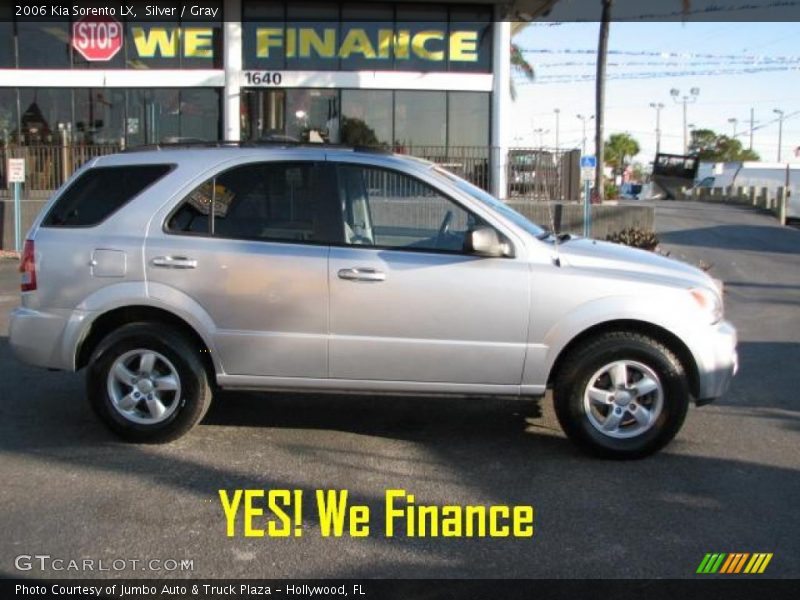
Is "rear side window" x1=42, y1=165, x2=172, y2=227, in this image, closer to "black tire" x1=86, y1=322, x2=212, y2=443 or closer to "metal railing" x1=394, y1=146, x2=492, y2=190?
"black tire" x1=86, y1=322, x2=212, y2=443

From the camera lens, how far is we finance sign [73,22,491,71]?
2247 cm

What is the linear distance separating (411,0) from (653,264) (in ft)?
60.7

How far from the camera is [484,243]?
5148 mm

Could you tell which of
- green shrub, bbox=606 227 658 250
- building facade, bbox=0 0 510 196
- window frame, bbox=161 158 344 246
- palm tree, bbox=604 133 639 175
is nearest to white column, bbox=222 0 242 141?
building facade, bbox=0 0 510 196

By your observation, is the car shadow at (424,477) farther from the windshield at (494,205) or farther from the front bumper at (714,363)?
the windshield at (494,205)

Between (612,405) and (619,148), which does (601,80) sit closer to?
(612,405)

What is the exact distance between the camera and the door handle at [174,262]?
17.6 feet

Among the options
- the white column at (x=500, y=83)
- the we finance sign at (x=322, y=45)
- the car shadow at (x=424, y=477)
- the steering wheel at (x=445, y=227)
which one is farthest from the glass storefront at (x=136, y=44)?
the steering wheel at (x=445, y=227)

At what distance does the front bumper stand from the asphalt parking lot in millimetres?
468

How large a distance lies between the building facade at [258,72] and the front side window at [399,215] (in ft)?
56.2

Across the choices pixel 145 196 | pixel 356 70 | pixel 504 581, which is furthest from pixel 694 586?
pixel 356 70

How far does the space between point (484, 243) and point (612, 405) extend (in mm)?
1275

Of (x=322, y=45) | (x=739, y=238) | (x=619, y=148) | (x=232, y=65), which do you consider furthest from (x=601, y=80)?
(x=619, y=148)

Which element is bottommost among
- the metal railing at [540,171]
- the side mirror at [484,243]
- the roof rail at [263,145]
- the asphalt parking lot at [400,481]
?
the asphalt parking lot at [400,481]
